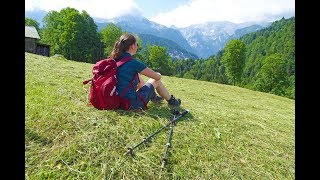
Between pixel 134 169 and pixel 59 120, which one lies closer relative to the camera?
pixel 134 169

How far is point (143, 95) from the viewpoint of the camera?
7.39 meters

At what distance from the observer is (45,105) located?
6.77 metres

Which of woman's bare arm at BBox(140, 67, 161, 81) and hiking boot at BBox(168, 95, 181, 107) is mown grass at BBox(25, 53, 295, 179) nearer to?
hiking boot at BBox(168, 95, 181, 107)

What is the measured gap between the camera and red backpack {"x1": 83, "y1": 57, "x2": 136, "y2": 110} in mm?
6679

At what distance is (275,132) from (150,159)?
391cm

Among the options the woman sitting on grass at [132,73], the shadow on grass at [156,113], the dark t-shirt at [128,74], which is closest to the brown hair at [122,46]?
the woman sitting on grass at [132,73]

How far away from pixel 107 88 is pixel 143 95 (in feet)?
3.42

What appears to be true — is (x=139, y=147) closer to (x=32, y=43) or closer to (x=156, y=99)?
(x=156, y=99)

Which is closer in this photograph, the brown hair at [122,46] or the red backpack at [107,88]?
the red backpack at [107,88]

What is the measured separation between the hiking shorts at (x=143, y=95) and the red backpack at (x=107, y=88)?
159mm

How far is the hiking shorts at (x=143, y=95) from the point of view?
7105mm

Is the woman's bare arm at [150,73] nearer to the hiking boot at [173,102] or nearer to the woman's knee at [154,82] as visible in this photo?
the woman's knee at [154,82]
